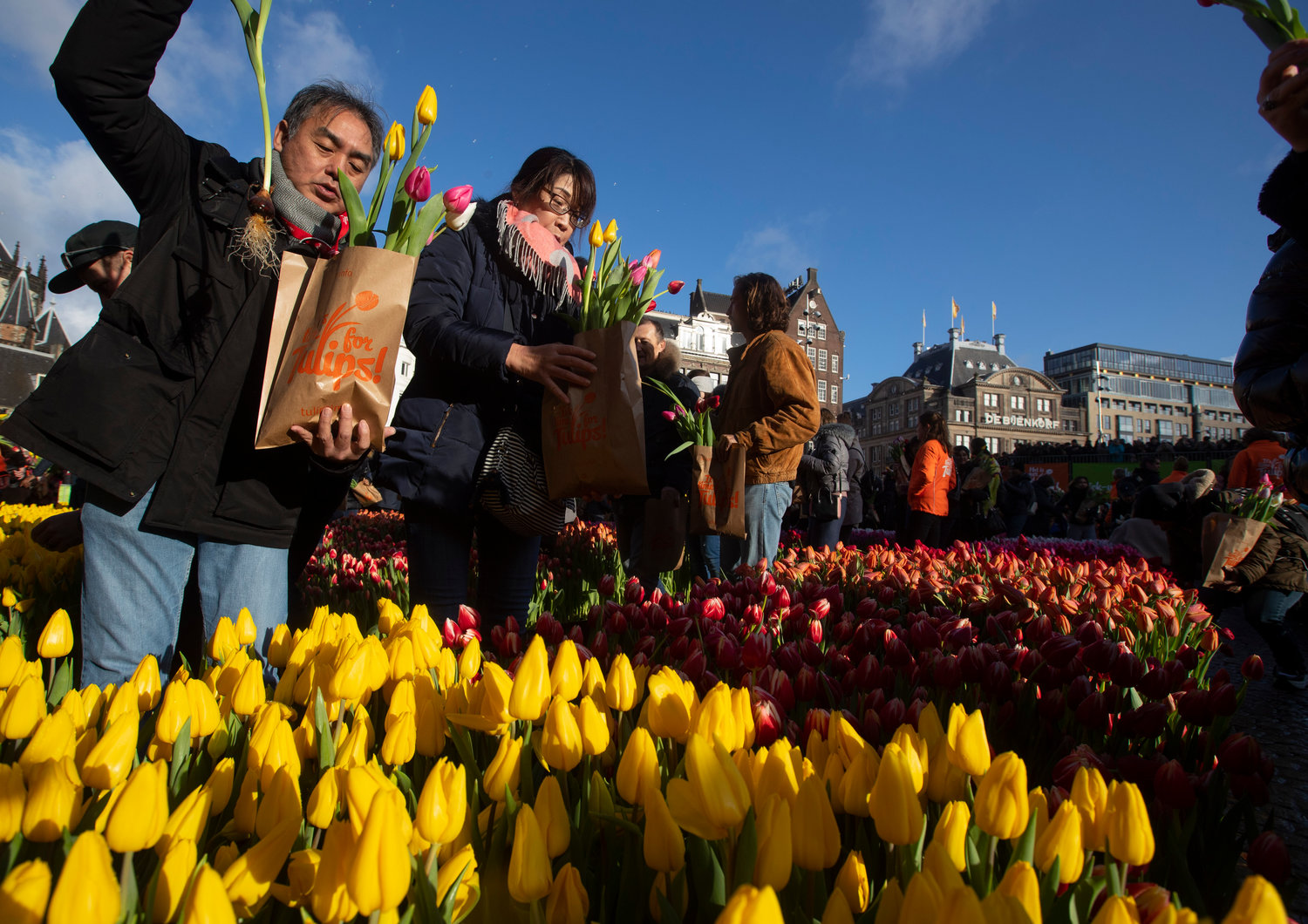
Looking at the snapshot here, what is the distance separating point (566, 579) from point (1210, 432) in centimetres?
10667

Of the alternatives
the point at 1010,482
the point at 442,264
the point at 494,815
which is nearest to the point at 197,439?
the point at 442,264

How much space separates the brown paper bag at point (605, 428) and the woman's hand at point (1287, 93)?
5.17 feet

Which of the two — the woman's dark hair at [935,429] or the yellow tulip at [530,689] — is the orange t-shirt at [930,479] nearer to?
the woman's dark hair at [935,429]

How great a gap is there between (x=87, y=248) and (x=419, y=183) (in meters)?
2.43

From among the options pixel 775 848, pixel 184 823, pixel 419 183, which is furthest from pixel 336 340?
pixel 775 848

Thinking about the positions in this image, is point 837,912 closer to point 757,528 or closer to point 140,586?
point 140,586

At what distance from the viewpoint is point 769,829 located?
76 centimetres

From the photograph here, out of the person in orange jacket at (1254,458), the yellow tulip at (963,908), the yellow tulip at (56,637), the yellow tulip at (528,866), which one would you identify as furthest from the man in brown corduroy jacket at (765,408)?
the person in orange jacket at (1254,458)

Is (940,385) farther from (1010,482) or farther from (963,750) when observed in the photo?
(963,750)

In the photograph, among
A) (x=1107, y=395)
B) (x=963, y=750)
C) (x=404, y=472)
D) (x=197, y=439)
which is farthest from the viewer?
(x=1107, y=395)

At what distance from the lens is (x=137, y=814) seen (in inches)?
29.2

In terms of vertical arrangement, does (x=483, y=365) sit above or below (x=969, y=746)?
above

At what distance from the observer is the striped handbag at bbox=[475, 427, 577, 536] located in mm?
2176

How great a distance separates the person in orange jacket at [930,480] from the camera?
7508 millimetres
